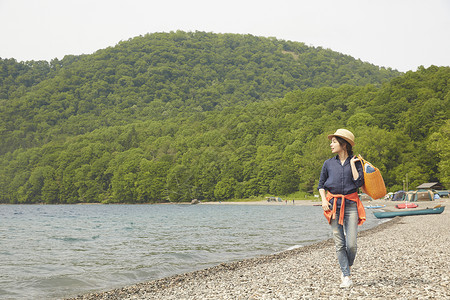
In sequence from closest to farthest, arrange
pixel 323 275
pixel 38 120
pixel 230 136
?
pixel 323 275
pixel 230 136
pixel 38 120

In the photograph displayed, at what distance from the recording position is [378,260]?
11.8 meters

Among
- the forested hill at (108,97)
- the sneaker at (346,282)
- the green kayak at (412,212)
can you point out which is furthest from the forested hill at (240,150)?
the sneaker at (346,282)

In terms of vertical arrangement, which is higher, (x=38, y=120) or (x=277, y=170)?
(x=38, y=120)

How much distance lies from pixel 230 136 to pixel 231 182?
2657 cm

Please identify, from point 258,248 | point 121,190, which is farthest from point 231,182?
point 258,248

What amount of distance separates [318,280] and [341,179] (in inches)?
Result: 114

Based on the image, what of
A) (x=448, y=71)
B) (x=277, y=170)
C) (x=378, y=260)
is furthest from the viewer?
(x=277, y=170)

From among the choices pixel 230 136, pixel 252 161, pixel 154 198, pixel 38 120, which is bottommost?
pixel 154 198

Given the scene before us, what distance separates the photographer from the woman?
276 inches

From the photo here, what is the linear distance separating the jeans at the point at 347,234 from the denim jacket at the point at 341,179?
0.58ft

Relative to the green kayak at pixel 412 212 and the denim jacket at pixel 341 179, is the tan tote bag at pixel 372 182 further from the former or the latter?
the green kayak at pixel 412 212

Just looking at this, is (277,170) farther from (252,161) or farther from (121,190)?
(121,190)

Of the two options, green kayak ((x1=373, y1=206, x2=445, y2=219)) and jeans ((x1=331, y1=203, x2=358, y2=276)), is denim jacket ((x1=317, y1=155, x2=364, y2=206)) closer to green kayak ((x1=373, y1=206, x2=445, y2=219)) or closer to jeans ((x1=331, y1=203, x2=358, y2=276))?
jeans ((x1=331, y1=203, x2=358, y2=276))

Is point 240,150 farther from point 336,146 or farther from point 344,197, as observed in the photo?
point 344,197
